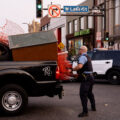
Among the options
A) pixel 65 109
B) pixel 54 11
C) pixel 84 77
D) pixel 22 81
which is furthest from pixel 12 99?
pixel 54 11

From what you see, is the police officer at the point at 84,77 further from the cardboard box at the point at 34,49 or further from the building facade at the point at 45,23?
the building facade at the point at 45,23

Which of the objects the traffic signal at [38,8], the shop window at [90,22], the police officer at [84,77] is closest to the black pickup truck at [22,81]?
the police officer at [84,77]

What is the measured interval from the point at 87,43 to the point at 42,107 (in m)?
29.6

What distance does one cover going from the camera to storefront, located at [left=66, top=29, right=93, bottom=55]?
35706mm

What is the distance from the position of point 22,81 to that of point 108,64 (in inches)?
302

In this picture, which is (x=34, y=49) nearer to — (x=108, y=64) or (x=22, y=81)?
(x=22, y=81)

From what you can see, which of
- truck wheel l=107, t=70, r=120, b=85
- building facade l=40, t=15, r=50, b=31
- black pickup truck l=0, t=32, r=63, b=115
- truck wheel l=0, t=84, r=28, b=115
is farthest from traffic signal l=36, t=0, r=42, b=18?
building facade l=40, t=15, r=50, b=31

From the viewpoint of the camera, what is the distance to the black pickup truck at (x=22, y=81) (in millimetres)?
6484

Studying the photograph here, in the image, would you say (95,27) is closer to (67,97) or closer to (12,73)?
(67,97)

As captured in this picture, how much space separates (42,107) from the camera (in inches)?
302

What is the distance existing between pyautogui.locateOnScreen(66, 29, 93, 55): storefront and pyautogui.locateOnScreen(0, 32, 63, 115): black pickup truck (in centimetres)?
2845

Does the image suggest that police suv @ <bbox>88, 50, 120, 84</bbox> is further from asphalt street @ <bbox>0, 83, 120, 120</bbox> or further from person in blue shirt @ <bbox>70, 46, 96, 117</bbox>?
person in blue shirt @ <bbox>70, 46, 96, 117</bbox>

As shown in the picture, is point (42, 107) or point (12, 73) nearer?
point (12, 73)

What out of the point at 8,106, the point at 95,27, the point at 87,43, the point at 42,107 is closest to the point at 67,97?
the point at 42,107
